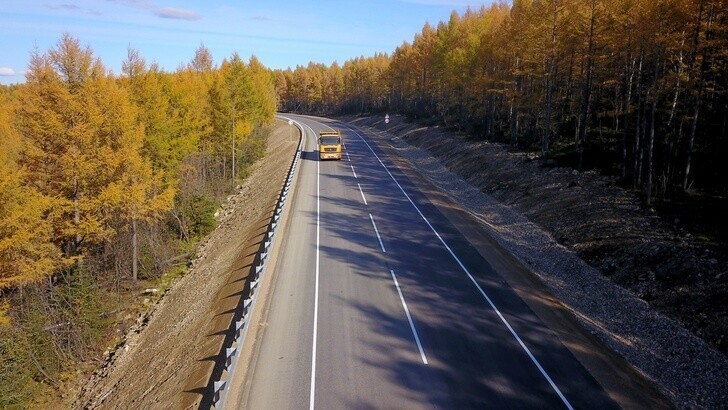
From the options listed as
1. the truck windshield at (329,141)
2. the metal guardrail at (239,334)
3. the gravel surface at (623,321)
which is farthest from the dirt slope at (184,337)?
the truck windshield at (329,141)

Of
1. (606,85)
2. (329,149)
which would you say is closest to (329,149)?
(329,149)

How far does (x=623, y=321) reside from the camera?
53.2 ft

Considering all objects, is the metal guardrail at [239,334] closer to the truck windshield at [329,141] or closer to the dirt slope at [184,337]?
the dirt slope at [184,337]

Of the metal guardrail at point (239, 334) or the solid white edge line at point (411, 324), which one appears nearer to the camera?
the metal guardrail at point (239, 334)

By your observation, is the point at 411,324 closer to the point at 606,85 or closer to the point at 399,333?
the point at 399,333

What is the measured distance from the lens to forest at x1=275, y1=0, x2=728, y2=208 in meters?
22.8

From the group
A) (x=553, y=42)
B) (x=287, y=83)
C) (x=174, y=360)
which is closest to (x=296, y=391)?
(x=174, y=360)

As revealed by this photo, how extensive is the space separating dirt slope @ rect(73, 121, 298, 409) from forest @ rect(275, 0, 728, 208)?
67.0 feet

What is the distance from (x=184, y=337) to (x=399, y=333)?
7.90 metres

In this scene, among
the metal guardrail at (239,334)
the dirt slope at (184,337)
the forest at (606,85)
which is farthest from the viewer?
the forest at (606,85)

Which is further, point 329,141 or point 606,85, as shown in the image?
point 329,141

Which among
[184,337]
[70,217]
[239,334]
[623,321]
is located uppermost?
[70,217]

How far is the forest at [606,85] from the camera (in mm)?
22766

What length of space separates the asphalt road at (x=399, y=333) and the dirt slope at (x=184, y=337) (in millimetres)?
1599
